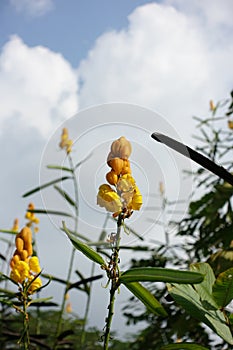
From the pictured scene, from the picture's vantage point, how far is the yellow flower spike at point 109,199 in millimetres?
390

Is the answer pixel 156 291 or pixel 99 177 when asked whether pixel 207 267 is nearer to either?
pixel 99 177

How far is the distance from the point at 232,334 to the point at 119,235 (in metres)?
0.11

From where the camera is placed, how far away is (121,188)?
0.39 m

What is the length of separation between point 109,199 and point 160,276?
87mm

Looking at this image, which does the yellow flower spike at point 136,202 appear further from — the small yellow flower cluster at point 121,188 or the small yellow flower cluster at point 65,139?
the small yellow flower cluster at point 65,139

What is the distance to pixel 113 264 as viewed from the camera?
374 mm

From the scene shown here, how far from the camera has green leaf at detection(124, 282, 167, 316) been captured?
36cm

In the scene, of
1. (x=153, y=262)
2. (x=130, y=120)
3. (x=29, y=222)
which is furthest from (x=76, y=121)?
(x=153, y=262)

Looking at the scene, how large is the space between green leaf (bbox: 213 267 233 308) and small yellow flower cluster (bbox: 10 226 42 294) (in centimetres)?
21

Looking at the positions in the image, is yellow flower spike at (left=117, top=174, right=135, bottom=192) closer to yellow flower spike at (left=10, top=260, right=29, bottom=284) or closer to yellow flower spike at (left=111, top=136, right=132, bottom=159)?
yellow flower spike at (left=111, top=136, right=132, bottom=159)

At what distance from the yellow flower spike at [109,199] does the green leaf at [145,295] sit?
60mm

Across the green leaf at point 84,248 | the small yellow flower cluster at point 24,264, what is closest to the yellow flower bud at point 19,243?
the small yellow flower cluster at point 24,264

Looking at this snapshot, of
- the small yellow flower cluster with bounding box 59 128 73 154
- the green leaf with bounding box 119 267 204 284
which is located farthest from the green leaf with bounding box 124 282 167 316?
the small yellow flower cluster with bounding box 59 128 73 154

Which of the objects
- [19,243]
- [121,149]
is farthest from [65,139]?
[121,149]
